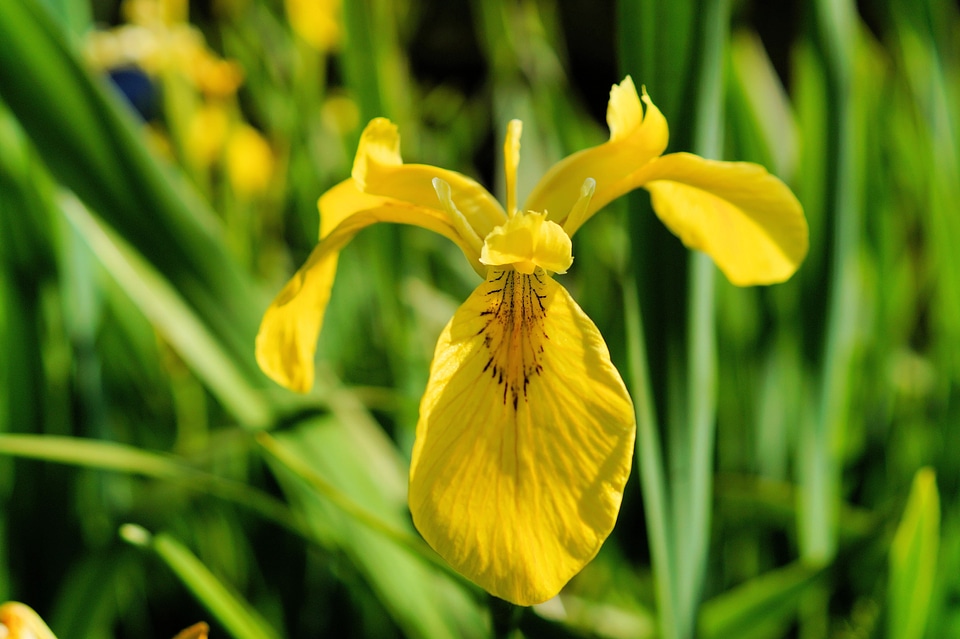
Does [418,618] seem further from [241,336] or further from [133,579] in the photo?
[133,579]

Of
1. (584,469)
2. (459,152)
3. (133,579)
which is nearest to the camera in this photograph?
(584,469)

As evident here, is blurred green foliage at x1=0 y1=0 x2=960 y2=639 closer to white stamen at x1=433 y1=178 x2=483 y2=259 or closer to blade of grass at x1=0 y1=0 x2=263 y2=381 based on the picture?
blade of grass at x1=0 y1=0 x2=263 y2=381

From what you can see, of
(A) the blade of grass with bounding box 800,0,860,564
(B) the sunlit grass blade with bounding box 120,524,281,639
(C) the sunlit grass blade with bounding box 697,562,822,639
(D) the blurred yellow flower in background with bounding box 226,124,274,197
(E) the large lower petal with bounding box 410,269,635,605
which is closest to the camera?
(E) the large lower petal with bounding box 410,269,635,605

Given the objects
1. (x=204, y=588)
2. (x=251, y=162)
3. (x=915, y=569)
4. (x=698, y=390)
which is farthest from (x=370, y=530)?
(x=251, y=162)

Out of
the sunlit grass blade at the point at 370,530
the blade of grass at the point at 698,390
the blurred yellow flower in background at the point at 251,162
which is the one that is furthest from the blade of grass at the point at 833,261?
the blurred yellow flower in background at the point at 251,162

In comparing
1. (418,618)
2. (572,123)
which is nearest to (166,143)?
(572,123)

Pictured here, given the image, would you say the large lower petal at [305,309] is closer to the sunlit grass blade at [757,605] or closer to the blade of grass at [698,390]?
the blade of grass at [698,390]

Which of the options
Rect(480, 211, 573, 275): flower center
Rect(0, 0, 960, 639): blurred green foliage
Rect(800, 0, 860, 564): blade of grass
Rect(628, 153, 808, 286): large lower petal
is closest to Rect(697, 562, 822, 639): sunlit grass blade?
Rect(0, 0, 960, 639): blurred green foliage
